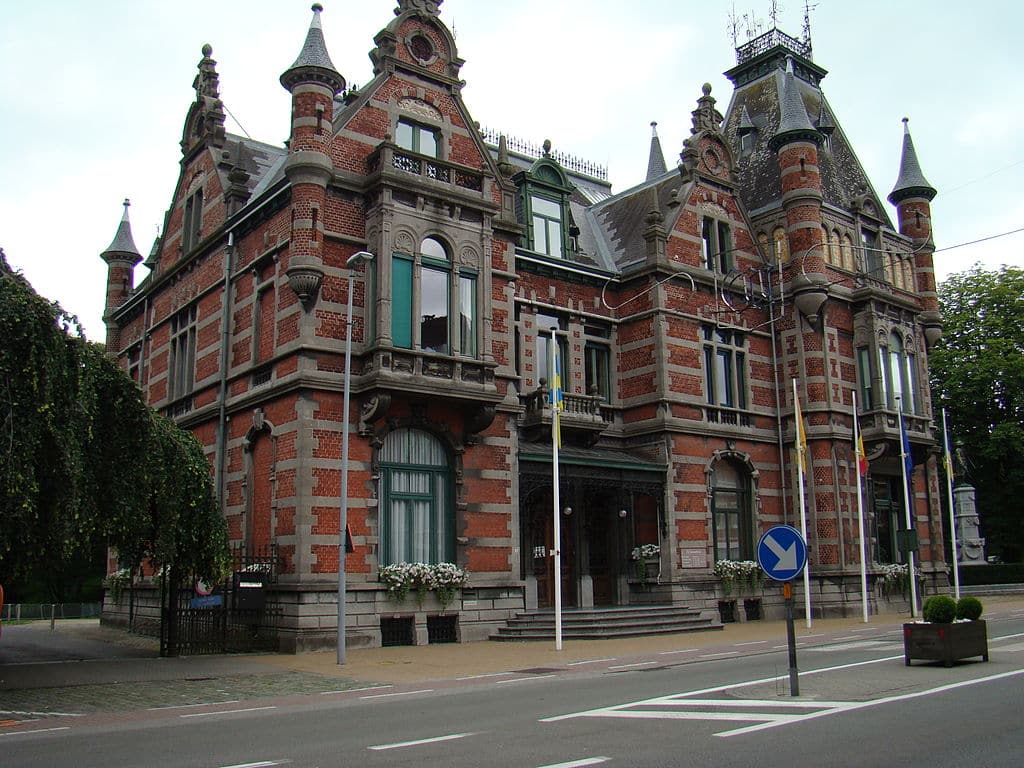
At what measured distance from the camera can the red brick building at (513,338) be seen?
22703mm

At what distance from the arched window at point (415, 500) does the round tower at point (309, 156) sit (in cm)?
423

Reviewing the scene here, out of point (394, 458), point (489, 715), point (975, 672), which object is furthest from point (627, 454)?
point (489, 715)

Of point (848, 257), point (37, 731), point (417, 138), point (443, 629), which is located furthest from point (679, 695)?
point (848, 257)

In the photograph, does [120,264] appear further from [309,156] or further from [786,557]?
[786,557]

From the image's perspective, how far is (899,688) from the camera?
493 inches

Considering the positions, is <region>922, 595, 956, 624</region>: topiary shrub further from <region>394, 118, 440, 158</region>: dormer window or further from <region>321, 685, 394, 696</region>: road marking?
<region>394, 118, 440, 158</region>: dormer window

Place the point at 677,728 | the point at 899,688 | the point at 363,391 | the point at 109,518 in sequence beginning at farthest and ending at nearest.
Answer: the point at 363,391 → the point at 109,518 → the point at 899,688 → the point at 677,728

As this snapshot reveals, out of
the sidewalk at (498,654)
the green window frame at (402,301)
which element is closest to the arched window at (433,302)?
the green window frame at (402,301)

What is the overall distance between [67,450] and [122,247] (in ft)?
79.7

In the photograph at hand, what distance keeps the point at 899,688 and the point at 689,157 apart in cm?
2238

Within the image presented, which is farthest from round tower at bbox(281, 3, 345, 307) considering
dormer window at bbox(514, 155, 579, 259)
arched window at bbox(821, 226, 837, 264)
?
arched window at bbox(821, 226, 837, 264)

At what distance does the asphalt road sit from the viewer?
8.54 meters

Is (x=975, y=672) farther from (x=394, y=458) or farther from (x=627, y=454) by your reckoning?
(x=627, y=454)

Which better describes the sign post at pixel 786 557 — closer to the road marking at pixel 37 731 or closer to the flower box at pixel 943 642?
the flower box at pixel 943 642
